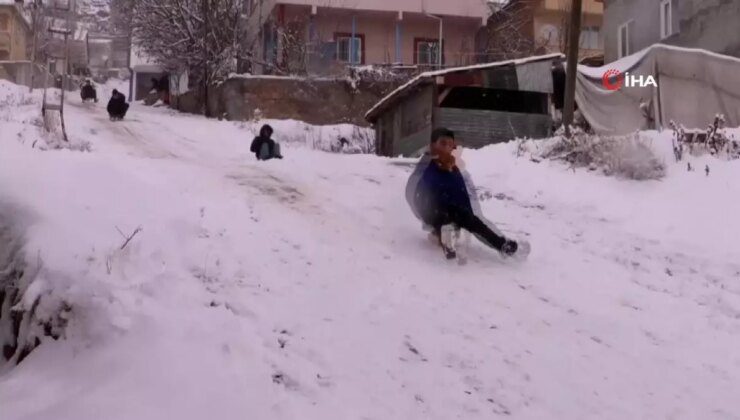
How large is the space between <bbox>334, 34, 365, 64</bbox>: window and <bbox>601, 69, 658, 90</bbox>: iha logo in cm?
1768

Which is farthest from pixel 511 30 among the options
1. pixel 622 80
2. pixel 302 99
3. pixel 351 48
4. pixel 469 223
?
pixel 469 223

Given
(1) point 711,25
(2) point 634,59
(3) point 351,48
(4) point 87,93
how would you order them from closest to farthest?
(2) point 634,59 < (1) point 711,25 < (4) point 87,93 < (3) point 351,48

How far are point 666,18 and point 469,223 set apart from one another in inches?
713

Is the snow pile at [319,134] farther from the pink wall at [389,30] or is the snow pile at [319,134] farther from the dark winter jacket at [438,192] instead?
the dark winter jacket at [438,192]

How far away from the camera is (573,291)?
6672 mm

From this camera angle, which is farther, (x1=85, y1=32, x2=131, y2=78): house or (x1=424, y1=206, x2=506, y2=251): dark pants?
(x1=85, y1=32, x2=131, y2=78): house

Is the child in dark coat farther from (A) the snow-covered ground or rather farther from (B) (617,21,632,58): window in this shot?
(B) (617,21,632,58): window

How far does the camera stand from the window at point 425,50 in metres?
35.6

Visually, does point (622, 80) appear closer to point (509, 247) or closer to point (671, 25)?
point (671, 25)

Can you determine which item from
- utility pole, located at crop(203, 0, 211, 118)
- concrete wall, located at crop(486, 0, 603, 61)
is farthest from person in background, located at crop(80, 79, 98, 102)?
concrete wall, located at crop(486, 0, 603, 61)

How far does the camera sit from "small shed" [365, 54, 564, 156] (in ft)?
66.1

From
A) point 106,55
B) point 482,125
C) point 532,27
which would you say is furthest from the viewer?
point 106,55

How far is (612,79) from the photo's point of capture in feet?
59.2

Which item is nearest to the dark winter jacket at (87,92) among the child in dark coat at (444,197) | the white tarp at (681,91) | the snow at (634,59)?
the snow at (634,59)
